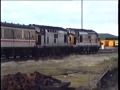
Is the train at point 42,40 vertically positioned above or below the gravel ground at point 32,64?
above

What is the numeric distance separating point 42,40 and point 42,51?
1531 mm

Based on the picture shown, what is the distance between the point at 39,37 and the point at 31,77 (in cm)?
2592

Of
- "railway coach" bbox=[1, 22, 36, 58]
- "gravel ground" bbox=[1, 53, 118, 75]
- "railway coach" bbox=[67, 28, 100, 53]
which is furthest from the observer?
"railway coach" bbox=[67, 28, 100, 53]

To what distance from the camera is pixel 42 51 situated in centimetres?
4112

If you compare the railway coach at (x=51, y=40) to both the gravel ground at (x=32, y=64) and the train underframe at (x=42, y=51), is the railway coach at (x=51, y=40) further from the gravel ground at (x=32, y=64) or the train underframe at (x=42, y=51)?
the gravel ground at (x=32, y=64)

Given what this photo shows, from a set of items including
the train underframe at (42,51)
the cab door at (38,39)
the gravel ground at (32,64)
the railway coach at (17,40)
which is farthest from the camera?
the cab door at (38,39)

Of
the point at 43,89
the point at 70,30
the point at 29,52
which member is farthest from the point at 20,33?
the point at 43,89

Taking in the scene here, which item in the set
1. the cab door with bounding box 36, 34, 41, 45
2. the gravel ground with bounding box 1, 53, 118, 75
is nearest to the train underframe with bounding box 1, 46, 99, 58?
the cab door with bounding box 36, 34, 41, 45

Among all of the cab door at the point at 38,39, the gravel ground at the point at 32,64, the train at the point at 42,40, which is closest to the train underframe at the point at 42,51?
the train at the point at 42,40

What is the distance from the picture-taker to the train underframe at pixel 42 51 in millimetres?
33641

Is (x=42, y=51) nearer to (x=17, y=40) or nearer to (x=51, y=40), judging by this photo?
(x=51, y=40)

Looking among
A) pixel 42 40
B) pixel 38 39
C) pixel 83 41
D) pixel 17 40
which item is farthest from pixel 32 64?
pixel 83 41

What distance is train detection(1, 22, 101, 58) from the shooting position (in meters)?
33.7

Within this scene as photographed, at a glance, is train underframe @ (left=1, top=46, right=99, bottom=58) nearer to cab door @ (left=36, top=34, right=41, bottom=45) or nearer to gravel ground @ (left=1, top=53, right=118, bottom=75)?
cab door @ (left=36, top=34, right=41, bottom=45)
